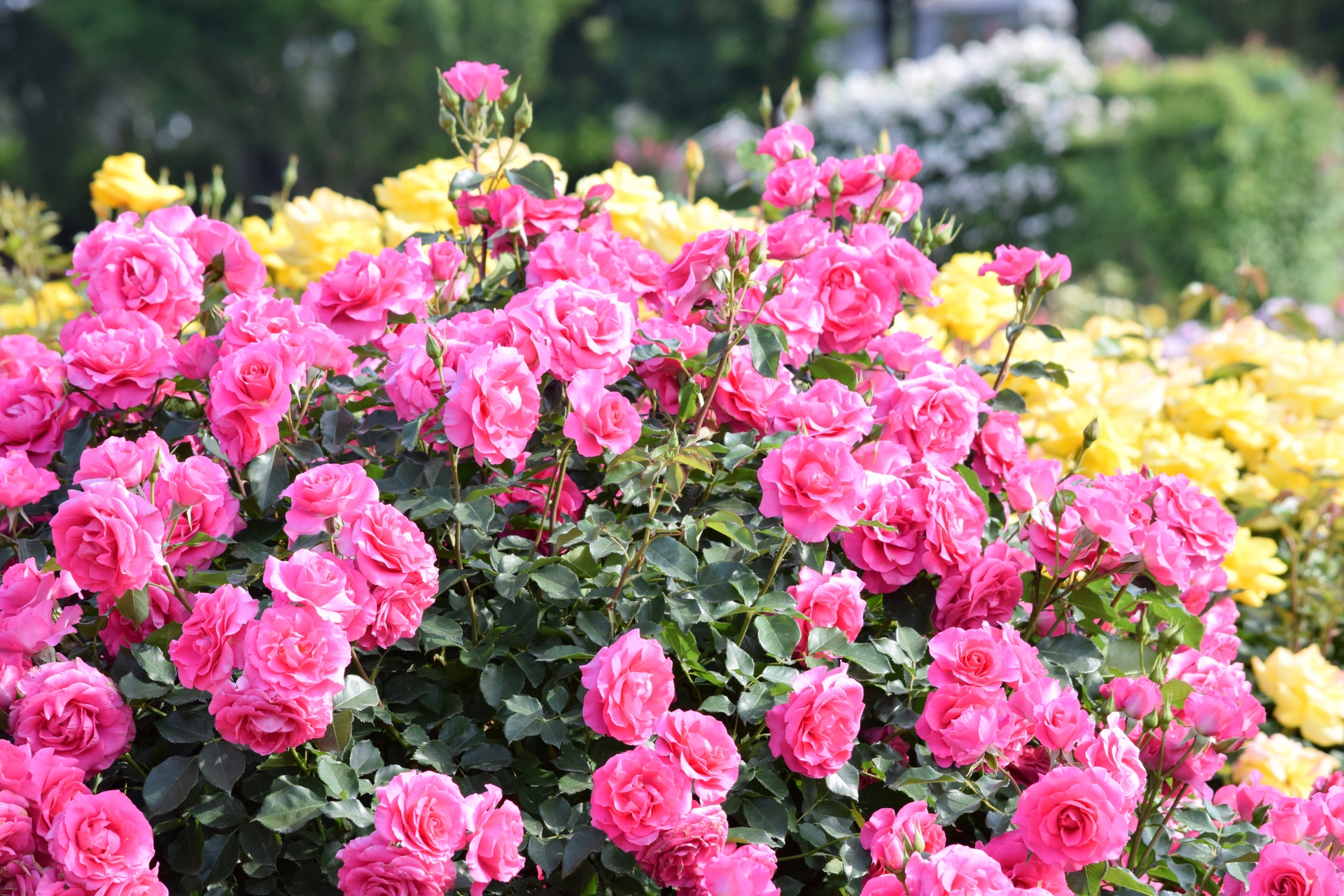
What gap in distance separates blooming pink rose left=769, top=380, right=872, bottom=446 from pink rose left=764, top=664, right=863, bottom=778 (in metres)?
0.26

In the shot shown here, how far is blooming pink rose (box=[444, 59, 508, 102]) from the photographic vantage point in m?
1.57

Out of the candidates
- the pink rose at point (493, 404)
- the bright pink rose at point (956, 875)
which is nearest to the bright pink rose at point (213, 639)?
the pink rose at point (493, 404)

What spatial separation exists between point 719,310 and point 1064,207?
27.9 feet

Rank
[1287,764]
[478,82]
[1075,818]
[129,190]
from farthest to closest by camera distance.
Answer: [129,190] → [1287,764] → [478,82] → [1075,818]

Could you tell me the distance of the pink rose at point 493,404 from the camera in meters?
1.16

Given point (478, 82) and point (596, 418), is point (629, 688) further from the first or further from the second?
point (478, 82)

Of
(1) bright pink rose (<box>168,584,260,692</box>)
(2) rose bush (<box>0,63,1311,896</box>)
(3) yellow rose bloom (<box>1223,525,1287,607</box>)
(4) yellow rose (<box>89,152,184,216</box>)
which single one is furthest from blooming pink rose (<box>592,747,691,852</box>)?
(4) yellow rose (<box>89,152,184,216</box>)

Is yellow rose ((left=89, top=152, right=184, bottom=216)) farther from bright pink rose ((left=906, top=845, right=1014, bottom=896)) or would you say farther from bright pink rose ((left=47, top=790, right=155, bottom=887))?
bright pink rose ((left=906, top=845, right=1014, bottom=896))

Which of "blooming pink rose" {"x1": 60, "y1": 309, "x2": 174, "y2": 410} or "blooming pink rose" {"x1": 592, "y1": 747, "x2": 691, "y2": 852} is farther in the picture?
"blooming pink rose" {"x1": 60, "y1": 309, "x2": 174, "y2": 410}

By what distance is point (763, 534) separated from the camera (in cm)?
138

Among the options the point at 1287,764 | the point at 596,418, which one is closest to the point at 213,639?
the point at 596,418

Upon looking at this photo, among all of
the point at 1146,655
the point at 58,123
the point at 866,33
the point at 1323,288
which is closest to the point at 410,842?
the point at 1146,655

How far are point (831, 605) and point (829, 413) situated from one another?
0.70 feet

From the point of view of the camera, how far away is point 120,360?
1344 mm
